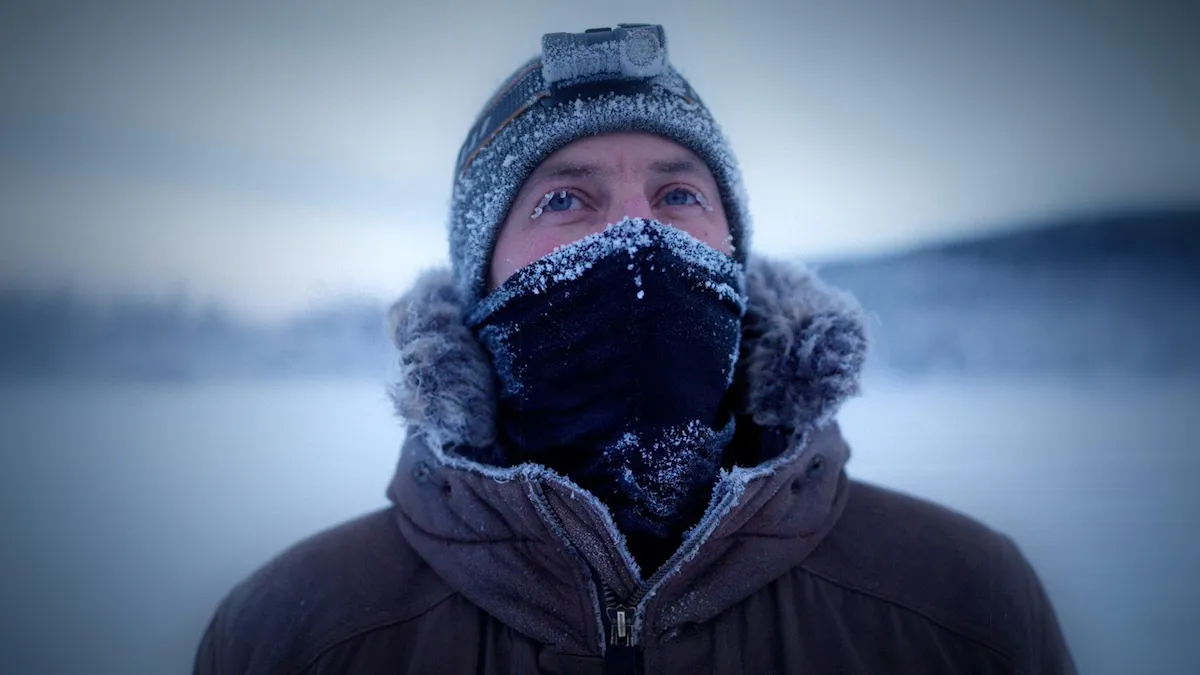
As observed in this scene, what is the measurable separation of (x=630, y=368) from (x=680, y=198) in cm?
55

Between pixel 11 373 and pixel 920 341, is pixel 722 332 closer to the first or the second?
pixel 920 341

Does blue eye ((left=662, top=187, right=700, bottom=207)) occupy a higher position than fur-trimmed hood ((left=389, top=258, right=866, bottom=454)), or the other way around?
blue eye ((left=662, top=187, right=700, bottom=207))

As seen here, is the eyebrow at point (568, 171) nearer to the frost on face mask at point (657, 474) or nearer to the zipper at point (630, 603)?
the frost on face mask at point (657, 474)

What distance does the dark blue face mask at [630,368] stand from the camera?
100cm

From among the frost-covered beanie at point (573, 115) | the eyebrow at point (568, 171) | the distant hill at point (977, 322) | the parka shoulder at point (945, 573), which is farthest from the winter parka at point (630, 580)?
the distant hill at point (977, 322)

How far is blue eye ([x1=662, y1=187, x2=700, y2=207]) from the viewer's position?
131 cm

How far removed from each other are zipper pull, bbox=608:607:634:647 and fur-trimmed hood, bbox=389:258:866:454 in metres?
0.51

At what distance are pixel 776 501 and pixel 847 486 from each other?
0.94 feet

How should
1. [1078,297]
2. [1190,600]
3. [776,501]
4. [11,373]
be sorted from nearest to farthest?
1. [776,501]
2. [1190,600]
3. [11,373]
4. [1078,297]

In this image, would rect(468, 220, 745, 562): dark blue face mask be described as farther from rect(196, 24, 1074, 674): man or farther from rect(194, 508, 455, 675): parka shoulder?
rect(194, 508, 455, 675): parka shoulder

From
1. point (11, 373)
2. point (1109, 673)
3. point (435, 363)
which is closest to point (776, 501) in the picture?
point (435, 363)

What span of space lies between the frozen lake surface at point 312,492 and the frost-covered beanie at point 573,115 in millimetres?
1164

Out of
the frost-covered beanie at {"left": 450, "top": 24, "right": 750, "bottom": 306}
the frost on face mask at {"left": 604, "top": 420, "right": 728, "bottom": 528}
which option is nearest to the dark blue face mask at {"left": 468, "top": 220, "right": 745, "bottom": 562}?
the frost on face mask at {"left": 604, "top": 420, "right": 728, "bottom": 528}

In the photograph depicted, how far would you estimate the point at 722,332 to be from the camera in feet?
3.68
